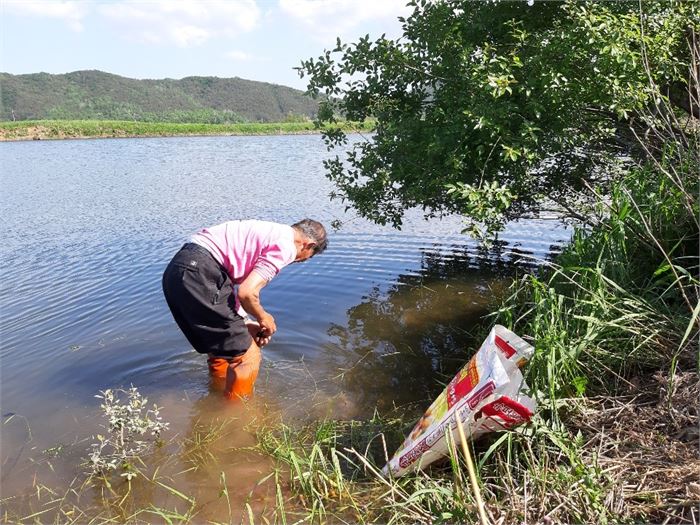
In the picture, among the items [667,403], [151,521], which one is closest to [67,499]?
[151,521]

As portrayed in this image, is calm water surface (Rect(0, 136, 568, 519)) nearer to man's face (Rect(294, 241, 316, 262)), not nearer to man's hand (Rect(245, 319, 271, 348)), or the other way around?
man's hand (Rect(245, 319, 271, 348))

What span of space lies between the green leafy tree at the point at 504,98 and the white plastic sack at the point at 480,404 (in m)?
2.51

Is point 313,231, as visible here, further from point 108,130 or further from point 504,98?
point 108,130

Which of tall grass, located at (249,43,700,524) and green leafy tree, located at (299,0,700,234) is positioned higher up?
green leafy tree, located at (299,0,700,234)

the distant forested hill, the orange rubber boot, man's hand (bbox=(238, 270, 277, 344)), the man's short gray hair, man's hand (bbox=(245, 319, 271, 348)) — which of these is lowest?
the orange rubber boot

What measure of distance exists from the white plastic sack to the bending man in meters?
1.55

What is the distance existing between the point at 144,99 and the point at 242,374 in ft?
497

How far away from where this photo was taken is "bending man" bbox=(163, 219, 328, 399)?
3816mm

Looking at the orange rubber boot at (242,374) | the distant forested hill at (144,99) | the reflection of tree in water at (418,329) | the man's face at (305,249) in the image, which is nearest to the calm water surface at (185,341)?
the reflection of tree in water at (418,329)

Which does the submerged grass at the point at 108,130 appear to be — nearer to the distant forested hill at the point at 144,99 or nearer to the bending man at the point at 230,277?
the distant forested hill at the point at 144,99

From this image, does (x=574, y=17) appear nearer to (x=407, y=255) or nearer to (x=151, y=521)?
(x=407, y=255)

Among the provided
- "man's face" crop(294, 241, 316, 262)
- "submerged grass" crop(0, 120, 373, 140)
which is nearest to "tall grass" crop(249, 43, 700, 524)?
"man's face" crop(294, 241, 316, 262)

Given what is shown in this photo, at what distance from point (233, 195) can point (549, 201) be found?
10340 millimetres

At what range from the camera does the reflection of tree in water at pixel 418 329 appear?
4.60 m
